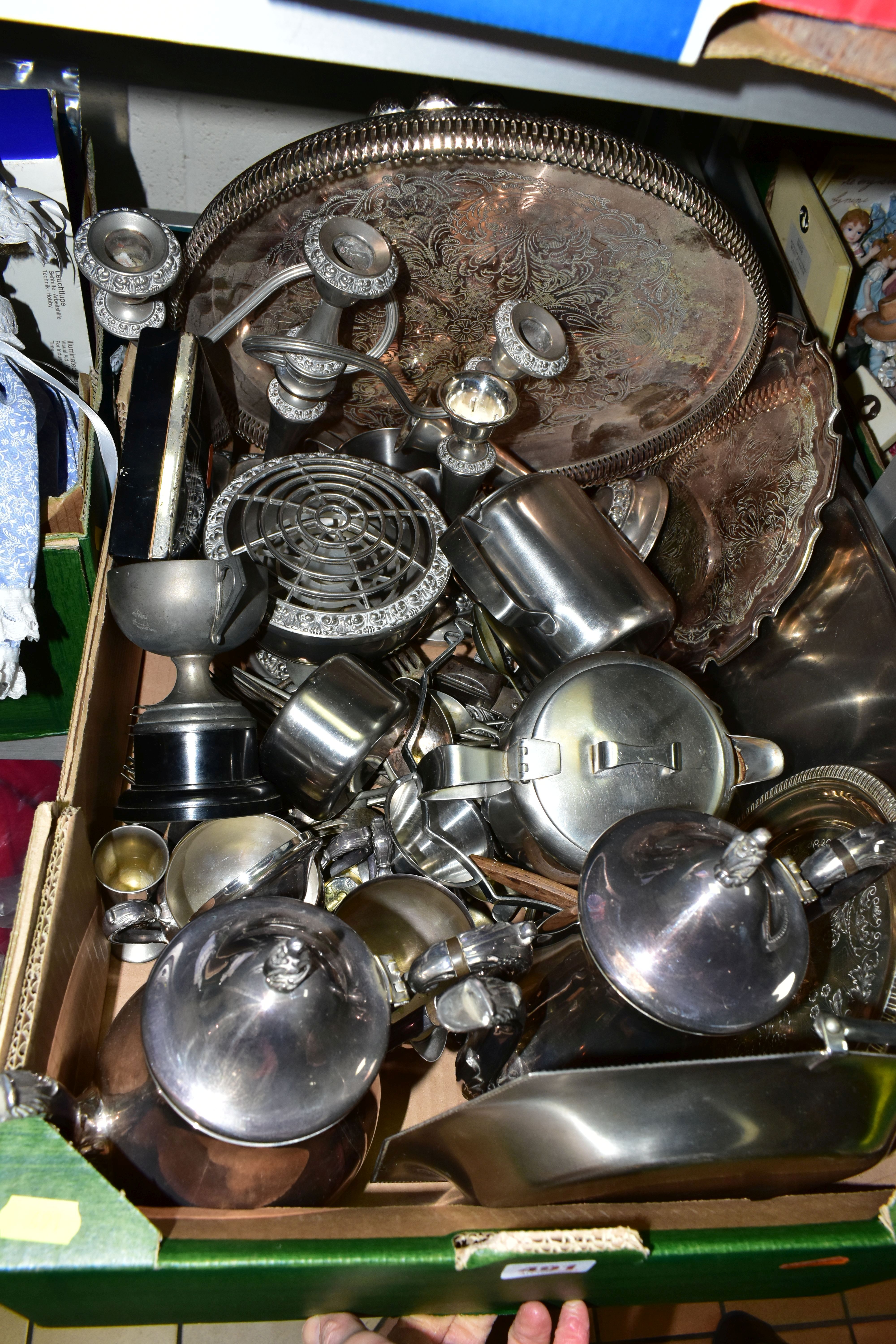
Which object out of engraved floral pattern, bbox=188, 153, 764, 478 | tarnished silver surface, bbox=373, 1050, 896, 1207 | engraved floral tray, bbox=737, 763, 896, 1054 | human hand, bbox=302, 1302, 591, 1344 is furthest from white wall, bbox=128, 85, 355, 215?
human hand, bbox=302, 1302, 591, 1344

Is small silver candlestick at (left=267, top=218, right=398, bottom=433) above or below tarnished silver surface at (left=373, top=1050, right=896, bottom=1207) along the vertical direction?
above

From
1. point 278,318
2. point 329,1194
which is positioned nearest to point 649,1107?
point 329,1194

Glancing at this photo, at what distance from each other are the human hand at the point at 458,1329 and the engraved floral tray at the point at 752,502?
67 centimetres

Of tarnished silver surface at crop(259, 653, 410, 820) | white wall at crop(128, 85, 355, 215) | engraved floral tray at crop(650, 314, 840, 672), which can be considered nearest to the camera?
tarnished silver surface at crop(259, 653, 410, 820)

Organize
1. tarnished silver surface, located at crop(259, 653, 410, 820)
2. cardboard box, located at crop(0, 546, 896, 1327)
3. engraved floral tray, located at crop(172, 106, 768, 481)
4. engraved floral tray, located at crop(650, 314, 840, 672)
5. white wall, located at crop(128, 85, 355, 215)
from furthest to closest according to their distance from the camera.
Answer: white wall, located at crop(128, 85, 355, 215) < engraved floral tray, located at crop(650, 314, 840, 672) < tarnished silver surface, located at crop(259, 653, 410, 820) < engraved floral tray, located at crop(172, 106, 768, 481) < cardboard box, located at crop(0, 546, 896, 1327)

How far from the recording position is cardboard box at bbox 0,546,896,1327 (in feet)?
1.77

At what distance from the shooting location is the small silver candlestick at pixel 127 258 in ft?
2.72

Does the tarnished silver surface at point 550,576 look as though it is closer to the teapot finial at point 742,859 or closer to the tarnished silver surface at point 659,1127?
the teapot finial at point 742,859

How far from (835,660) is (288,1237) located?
76 cm

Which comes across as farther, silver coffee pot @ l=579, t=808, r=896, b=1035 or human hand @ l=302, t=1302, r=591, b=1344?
human hand @ l=302, t=1302, r=591, b=1344

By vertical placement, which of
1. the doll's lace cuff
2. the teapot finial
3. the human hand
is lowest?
the human hand

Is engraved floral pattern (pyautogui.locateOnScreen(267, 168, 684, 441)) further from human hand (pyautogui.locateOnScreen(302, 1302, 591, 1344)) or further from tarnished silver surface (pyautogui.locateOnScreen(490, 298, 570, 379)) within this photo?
human hand (pyautogui.locateOnScreen(302, 1302, 591, 1344))

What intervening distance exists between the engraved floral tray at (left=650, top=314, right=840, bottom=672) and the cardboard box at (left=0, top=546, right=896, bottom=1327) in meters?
0.57

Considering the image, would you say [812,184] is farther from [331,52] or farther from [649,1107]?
[649,1107]
